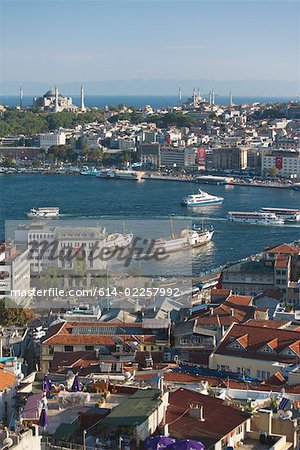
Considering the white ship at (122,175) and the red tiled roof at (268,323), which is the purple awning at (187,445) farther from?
the white ship at (122,175)

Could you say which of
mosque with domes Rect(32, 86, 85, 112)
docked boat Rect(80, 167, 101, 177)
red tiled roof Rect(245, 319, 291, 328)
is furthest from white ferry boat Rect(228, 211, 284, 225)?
mosque with domes Rect(32, 86, 85, 112)

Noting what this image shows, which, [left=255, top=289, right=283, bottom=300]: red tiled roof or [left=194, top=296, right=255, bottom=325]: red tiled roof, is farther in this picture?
[left=255, top=289, right=283, bottom=300]: red tiled roof

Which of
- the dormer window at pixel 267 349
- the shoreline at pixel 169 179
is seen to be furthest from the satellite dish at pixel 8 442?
the shoreline at pixel 169 179

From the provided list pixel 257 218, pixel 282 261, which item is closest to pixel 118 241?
pixel 282 261

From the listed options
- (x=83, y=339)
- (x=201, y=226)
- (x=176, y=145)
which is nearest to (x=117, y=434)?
(x=83, y=339)

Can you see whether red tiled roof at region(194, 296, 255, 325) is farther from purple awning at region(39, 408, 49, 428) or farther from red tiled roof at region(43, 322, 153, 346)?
purple awning at region(39, 408, 49, 428)

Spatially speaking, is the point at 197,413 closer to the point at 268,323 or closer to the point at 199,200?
the point at 268,323

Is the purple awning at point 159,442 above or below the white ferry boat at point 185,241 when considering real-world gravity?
above
